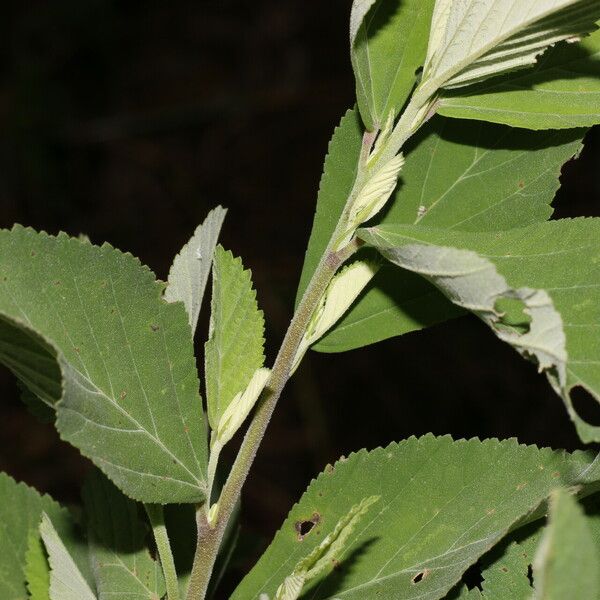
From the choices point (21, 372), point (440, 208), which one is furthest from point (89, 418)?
point (440, 208)

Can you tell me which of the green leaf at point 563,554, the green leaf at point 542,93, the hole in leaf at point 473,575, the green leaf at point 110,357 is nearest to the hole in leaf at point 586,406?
the hole in leaf at point 473,575

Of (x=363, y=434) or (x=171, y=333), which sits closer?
(x=171, y=333)

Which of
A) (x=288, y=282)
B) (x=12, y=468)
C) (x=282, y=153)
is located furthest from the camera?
(x=282, y=153)

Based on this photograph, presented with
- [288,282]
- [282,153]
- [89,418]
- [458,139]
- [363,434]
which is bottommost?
[363,434]

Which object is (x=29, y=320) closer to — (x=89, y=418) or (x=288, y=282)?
(x=89, y=418)

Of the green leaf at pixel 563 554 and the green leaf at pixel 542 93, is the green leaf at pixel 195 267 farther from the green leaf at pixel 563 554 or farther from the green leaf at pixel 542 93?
the green leaf at pixel 563 554

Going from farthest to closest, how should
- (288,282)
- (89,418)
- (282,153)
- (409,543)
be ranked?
(282,153) → (288,282) → (409,543) → (89,418)

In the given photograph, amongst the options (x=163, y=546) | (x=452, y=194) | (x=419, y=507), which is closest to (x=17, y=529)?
(x=163, y=546)
